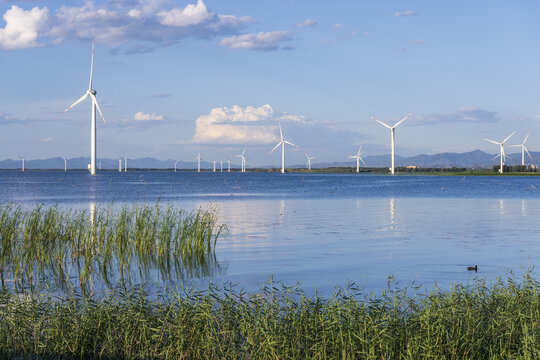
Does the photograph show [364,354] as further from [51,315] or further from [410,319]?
[51,315]

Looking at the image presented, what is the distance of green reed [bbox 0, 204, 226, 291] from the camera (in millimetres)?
20844

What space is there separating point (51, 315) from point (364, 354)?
701 cm

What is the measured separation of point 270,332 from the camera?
37.3ft

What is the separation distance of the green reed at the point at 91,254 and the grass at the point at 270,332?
6.90 metres

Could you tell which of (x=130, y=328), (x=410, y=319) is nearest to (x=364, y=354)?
(x=410, y=319)

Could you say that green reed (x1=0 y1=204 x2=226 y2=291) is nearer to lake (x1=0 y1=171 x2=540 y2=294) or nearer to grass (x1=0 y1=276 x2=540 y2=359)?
lake (x1=0 y1=171 x2=540 y2=294)

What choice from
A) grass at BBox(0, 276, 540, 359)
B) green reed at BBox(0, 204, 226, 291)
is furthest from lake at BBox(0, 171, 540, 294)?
grass at BBox(0, 276, 540, 359)

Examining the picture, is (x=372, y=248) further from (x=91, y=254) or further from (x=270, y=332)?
→ (x=270, y=332)

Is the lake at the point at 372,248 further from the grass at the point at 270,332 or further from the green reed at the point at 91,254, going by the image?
the grass at the point at 270,332

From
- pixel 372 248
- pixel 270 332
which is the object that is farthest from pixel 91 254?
pixel 270 332

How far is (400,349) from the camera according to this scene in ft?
35.6

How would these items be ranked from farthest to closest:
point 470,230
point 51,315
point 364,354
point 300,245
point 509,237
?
1. point 470,230
2. point 509,237
3. point 300,245
4. point 51,315
5. point 364,354

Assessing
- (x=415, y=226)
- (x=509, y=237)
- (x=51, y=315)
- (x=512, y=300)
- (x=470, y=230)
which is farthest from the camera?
(x=415, y=226)

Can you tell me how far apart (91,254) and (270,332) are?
47.6 ft
